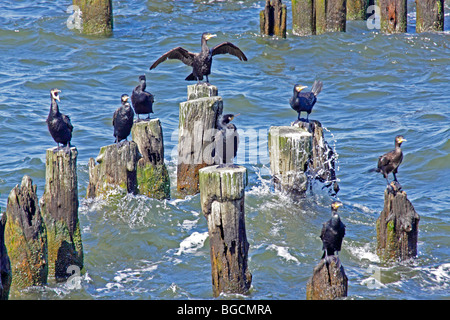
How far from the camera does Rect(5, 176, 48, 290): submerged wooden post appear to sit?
6.98m

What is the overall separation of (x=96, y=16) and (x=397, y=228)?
12.6 meters

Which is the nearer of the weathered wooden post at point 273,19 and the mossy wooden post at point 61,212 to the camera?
the mossy wooden post at point 61,212

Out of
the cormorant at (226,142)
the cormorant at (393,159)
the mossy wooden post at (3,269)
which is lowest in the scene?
the mossy wooden post at (3,269)

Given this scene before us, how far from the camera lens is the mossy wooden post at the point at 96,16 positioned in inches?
701

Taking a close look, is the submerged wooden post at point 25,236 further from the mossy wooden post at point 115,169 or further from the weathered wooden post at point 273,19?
the weathered wooden post at point 273,19

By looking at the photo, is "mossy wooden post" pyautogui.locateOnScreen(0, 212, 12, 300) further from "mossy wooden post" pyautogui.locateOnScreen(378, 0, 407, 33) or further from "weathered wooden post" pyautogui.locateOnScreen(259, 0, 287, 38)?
"mossy wooden post" pyautogui.locateOnScreen(378, 0, 407, 33)

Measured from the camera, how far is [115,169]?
913 centimetres

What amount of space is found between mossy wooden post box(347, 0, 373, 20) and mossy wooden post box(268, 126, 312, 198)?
1144 centimetres

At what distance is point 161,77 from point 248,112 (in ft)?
10.9

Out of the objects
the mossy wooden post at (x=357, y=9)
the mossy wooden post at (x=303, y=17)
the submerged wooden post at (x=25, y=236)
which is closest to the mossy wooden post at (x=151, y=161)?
the submerged wooden post at (x=25, y=236)

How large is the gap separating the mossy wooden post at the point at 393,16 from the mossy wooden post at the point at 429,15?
356 mm

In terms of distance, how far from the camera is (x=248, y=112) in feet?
48.8
